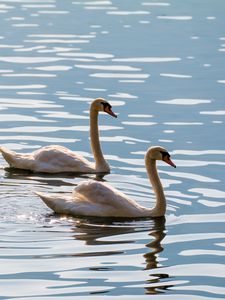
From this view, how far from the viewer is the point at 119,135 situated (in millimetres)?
22984

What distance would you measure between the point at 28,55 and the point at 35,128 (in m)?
9.19

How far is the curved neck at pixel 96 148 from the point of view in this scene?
20719 millimetres

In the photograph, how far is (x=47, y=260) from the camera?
1515cm

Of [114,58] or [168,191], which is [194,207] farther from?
[114,58]

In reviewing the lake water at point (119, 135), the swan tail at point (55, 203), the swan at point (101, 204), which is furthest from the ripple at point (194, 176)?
the swan tail at point (55, 203)

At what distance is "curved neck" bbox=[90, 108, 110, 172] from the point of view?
20.7 metres

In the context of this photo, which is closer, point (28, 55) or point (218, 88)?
point (218, 88)

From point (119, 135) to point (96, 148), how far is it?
6.01 feet

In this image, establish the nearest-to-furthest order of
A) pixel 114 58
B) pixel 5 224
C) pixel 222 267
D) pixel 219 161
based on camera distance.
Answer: pixel 222 267, pixel 5 224, pixel 219 161, pixel 114 58

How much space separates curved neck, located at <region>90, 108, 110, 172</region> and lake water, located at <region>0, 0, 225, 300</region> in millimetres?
309

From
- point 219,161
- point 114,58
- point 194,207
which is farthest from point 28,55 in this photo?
point 194,207

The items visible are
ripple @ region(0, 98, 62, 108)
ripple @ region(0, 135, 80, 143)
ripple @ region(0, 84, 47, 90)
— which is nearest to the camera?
ripple @ region(0, 135, 80, 143)

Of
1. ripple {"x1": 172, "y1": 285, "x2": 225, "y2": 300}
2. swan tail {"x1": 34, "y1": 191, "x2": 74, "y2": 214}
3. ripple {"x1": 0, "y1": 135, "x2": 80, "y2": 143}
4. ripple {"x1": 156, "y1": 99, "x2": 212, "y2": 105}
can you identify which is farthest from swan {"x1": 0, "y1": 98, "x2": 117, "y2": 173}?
ripple {"x1": 172, "y1": 285, "x2": 225, "y2": 300}

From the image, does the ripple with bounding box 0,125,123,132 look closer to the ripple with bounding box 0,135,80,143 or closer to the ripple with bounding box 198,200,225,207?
the ripple with bounding box 0,135,80,143
